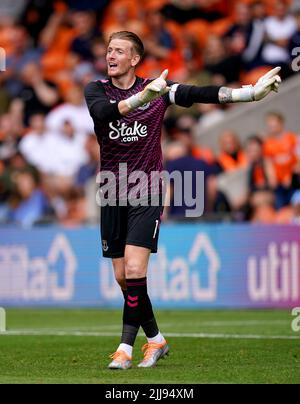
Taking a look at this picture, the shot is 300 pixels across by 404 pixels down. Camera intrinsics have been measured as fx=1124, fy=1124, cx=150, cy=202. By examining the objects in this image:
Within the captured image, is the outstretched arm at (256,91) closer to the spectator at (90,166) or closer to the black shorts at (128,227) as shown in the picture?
the black shorts at (128,227)

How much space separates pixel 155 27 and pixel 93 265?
6.02 metres

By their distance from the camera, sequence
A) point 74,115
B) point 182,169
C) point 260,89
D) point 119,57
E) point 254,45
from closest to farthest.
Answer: point 260,89, point 119,57, point 182,169, point 254,45, point 74,115

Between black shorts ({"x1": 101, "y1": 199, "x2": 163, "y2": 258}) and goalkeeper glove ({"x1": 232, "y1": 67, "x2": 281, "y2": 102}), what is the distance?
112cm

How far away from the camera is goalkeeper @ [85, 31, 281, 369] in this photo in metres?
8.66

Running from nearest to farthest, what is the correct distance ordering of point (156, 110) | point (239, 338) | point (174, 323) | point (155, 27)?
point (156, 110)
point (239, 338)
point (174, 323)
point (155, 27)

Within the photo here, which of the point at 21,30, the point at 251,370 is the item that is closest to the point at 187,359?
the point at 251,370

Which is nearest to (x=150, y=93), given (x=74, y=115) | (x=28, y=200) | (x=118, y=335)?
(x=118, y=335)

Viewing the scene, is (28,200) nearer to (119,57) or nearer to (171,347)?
(171,347)

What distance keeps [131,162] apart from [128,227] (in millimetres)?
508

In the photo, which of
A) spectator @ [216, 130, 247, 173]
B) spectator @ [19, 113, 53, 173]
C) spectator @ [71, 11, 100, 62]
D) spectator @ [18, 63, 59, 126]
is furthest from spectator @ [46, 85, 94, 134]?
spectator @ [216, 130, 247, 173]

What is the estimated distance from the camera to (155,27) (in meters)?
20.2

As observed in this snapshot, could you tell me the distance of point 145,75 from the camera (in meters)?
19.3

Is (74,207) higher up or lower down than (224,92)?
lower down
